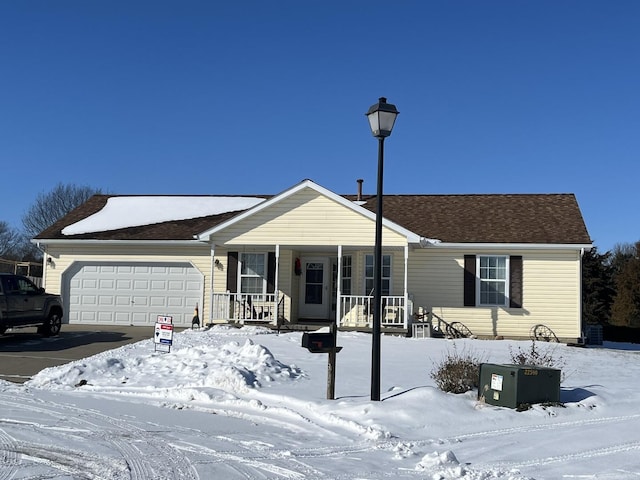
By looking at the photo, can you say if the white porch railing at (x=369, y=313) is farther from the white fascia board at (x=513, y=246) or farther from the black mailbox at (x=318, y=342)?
the black mailbox at (x=318, y=342)

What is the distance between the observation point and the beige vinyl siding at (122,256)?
68.8 feet

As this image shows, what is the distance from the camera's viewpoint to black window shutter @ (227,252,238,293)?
20.3 meters

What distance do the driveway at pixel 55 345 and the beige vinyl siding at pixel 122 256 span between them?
1962mm

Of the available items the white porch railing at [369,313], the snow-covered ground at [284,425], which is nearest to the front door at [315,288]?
the white porch railing at [369,313]

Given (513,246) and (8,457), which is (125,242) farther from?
(8,457)

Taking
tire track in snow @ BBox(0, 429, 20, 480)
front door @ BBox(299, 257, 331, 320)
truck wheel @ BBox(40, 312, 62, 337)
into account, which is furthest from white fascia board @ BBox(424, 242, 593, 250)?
tire track in snow @ BBox(0, 429, 20, 480)

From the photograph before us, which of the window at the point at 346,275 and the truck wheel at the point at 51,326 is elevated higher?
the window at the point at 346,275

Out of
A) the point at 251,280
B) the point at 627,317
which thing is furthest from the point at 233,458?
the point at 627,317

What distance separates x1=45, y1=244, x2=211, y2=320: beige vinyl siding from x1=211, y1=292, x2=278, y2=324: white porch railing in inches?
43.9

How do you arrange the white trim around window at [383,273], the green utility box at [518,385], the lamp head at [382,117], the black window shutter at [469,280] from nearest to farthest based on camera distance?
1. the green utility box at [518,385]
2. the lamp head at [382,117]
3. the black window shutter at [469,280]
4. the white trim around window at [383,273]

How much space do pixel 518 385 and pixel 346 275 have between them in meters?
11.9

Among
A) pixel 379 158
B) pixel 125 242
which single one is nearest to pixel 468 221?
pixel 125 242

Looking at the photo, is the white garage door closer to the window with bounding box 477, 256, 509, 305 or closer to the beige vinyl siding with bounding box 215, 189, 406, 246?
the beige vinyl siding with bounding box 215, 189, 406, 246

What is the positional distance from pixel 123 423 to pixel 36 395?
8.75 feet
